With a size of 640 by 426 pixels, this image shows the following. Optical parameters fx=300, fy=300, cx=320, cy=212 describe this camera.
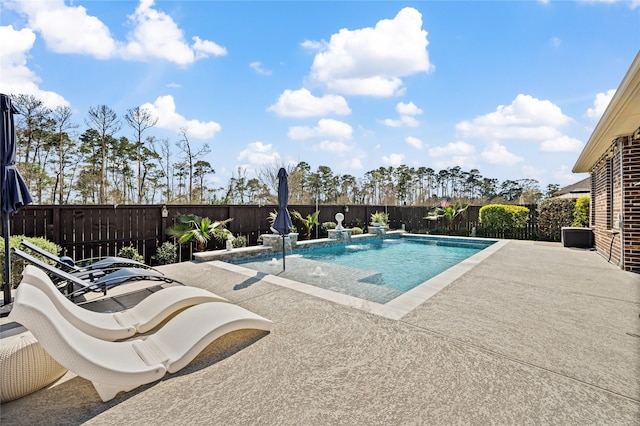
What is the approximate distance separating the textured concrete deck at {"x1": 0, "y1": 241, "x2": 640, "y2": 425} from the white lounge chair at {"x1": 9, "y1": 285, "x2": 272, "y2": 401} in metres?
0.15

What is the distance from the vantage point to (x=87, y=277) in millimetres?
4891

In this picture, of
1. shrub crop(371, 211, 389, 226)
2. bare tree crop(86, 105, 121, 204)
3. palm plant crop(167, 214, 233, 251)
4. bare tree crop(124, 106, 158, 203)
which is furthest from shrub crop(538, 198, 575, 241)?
bare tree crop(86, 105, 121, 204)

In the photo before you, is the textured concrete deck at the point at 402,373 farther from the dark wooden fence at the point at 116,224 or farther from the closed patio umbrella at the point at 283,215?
the dark wooden fence at the point at 116,224

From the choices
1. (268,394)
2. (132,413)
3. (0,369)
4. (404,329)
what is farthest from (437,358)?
(0,369)

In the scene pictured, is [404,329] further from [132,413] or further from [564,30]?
[564,30]

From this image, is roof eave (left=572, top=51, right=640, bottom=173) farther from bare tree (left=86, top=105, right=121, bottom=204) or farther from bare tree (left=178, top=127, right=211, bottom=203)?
bare tree (left=86, top=105, right=121, bottom=204)

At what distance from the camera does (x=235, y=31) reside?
28.0 feet

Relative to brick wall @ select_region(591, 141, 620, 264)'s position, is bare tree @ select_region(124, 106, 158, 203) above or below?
above

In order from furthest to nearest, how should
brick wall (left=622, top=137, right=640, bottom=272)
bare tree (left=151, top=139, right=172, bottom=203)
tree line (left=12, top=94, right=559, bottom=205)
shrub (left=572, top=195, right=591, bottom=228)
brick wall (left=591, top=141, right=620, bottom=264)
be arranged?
1. bare tree (left=151, top=139, right=172, bottom=203)
2. tree line (left=12, top=94, right=559, bottom=205)
3. shrub (left=572, top=195, right=591, bottom=228)
4. brick wall (left=591, top=141, right=620, bottom=264)
5. brick wall (left=622, top=137, right=640, bottom=272)

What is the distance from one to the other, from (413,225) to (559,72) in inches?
440

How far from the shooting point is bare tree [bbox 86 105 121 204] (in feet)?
57.9

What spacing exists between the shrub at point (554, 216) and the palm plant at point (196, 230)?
1372 cm

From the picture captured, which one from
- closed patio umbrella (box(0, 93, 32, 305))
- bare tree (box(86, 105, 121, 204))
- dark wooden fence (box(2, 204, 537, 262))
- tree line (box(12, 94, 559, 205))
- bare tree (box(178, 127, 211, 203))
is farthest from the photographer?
bare tree (box(178, 127, 211, 203))

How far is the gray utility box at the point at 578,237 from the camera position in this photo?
9.86 meters
